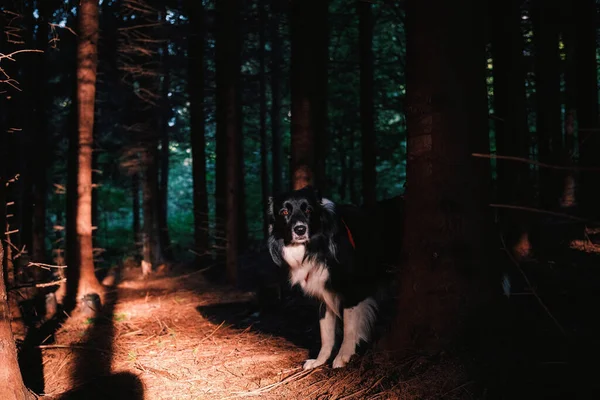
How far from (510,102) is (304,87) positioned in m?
3.70

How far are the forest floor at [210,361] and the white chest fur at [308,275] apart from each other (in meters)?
0.82

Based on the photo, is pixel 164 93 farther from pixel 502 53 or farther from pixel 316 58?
pixel 502 53

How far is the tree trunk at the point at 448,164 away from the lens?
167 inches

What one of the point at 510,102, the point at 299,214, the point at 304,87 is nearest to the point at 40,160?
the point at 304,87

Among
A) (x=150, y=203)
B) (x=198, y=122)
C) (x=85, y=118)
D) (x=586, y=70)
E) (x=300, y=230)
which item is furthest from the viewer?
Answer: (x=150, y=203)

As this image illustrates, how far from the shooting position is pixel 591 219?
7.31ft

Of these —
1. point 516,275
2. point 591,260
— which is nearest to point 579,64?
point 591,260

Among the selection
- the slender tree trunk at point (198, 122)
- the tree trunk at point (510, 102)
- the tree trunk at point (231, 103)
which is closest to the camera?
the tree trunk at point (510, 102)

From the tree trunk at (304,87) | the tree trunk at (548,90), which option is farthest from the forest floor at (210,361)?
the tree trunk at (548,90)

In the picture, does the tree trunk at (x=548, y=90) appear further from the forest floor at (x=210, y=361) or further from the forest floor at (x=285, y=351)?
the forest floor at (x=210, y=361)

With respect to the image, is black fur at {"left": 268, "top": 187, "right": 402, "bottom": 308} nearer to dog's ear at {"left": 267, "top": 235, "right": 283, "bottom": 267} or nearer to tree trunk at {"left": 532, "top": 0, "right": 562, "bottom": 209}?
dog's ear at {"left": 267, "top": 235, "right": 283, "bottom": 267}

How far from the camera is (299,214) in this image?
225 inches

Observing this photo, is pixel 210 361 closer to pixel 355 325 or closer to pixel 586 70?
pixel 355 325

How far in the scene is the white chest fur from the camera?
225 inches
